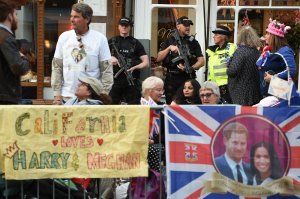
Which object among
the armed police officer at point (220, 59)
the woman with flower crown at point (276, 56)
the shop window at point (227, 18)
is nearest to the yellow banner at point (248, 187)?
the woman with flower crown at point (276, 56)

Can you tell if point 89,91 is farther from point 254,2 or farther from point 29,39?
point 254,2

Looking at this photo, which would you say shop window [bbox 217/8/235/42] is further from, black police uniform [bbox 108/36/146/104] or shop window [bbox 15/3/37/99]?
shop window [bbox 15/3/37/99]

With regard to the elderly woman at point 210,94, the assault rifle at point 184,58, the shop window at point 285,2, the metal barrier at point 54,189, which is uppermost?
the shop window at point 285,2

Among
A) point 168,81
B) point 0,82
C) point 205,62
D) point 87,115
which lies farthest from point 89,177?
point 205,62

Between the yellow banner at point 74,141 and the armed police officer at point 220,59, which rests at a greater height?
the armed police officer at point 220,59

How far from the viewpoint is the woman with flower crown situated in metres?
7.55

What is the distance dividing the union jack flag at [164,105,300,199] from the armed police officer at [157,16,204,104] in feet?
12.4

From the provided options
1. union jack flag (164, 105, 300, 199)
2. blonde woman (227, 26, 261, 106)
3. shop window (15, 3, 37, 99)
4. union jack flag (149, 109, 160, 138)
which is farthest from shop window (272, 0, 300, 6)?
union jack flag (149, 109, 160, 138)

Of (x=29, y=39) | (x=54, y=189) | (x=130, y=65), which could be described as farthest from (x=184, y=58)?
(x=54, y=189)

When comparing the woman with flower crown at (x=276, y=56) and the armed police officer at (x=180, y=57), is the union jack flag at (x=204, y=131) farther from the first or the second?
the armed police officer at (x=180, y=57)

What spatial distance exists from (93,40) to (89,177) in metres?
2.12

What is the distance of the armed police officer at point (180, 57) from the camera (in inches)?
382

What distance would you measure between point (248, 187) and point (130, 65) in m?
4.14

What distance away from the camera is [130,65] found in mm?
9656
